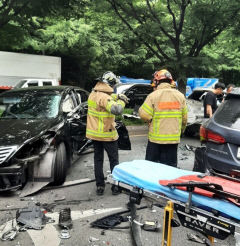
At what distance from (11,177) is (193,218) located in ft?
9.47

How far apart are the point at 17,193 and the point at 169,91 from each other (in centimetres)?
264

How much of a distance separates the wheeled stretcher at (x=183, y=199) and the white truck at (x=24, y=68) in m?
14.8

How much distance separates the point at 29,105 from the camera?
18.8 ft

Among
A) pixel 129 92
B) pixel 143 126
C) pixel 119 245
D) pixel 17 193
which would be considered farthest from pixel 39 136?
pixel 129 92

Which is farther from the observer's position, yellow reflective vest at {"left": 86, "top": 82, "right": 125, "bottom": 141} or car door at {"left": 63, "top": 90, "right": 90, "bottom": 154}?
car door at {"left": 63, "top": 90, "right": 90, "bottom": 154}

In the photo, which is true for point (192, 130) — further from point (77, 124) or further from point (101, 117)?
point (101, 117)

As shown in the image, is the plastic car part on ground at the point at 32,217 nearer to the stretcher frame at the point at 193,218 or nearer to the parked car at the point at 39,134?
the parked car at the point at 39,134

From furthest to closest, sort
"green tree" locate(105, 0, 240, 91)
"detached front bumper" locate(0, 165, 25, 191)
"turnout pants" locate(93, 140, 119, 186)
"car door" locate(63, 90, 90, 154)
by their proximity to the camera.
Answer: "green tree" locate(105, 0, 240, 91), "car door" locate(63, 90, 90, 154), "turnout pants" locate(93, 140, 119, 186), "detached front bumper" locate(0, 165, 25, 191)

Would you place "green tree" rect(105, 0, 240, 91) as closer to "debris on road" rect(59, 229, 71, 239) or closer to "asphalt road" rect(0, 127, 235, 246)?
"asphalt road" rect(0, 127, 235, 246)

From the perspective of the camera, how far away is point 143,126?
11.3 metres

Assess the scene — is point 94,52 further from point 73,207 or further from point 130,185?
point 130,185

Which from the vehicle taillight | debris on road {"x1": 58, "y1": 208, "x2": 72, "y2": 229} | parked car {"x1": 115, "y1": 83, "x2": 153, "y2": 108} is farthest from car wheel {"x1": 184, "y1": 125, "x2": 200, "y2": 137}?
debris on road {"x1": 58, "y1": 208, "x2": 72, "y2": 229}

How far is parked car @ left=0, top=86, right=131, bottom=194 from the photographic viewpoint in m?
4.33

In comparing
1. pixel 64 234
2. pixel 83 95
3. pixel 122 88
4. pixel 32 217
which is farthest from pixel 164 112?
pixel 122 88
